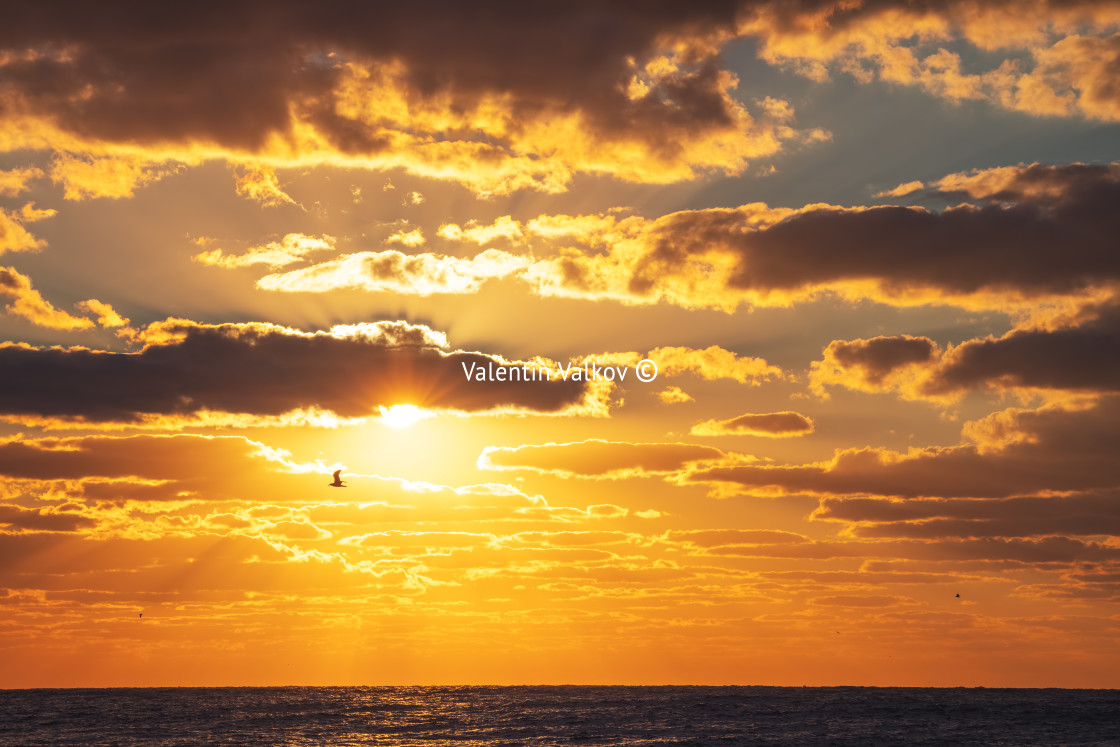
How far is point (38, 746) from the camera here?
14250cm

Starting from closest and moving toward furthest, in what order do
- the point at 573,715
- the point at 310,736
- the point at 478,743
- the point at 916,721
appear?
the point at 478,743
the point at 310,736
the point at 916,721
the point at 573,715

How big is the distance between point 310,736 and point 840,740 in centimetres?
8308

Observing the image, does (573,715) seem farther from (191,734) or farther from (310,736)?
(191,734)

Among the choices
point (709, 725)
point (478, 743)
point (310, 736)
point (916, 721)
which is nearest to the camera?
point (478, 743)

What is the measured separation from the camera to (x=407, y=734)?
15750cm

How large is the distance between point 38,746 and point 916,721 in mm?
149777

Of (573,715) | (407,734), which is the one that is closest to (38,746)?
(407,734)

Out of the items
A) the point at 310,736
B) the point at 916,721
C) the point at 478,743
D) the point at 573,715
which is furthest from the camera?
the point at 573,715

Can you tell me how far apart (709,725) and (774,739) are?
92.3 feet

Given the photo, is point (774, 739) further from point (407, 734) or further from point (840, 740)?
point (407, 734)

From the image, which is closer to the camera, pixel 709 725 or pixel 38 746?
pixel 38 746

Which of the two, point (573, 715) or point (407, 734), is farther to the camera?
point (573, 715)

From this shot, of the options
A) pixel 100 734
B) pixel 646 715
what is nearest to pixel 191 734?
pixel 100 734

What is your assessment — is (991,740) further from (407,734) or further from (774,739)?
(407,734)
